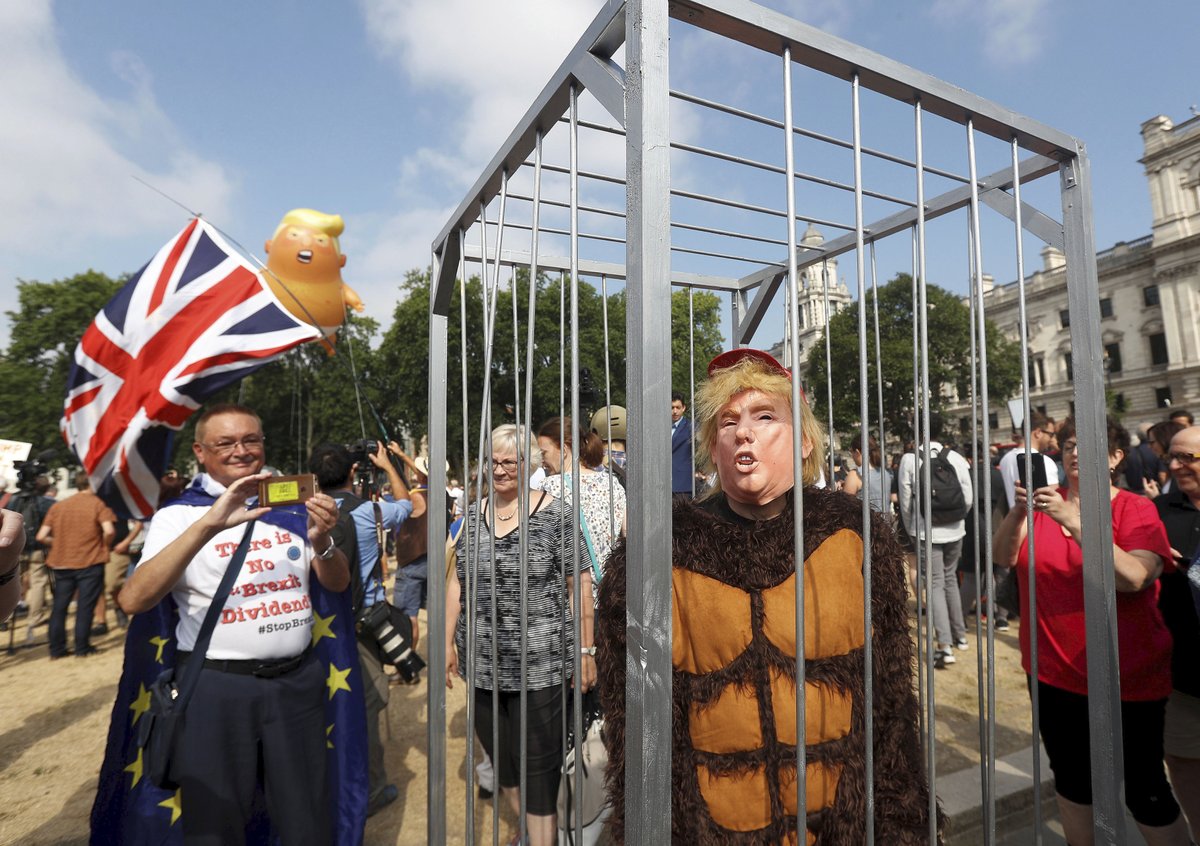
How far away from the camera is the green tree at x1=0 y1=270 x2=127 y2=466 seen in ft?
99.1

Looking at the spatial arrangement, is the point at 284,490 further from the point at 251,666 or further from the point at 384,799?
the point at 384,799

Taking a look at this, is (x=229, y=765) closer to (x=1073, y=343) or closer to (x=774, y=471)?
(x=774, y=471)

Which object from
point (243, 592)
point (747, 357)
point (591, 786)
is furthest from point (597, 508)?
point (747, 357)

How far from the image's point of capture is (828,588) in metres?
1.48

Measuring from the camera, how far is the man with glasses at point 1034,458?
90.9 inches

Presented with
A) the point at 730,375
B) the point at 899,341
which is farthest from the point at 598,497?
the point at 899,341

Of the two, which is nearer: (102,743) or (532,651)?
(532,651)

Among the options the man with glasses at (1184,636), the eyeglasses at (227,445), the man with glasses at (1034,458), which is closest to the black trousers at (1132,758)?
the man with glasses at (1184,636)

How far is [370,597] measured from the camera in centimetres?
395

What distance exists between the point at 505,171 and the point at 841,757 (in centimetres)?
161

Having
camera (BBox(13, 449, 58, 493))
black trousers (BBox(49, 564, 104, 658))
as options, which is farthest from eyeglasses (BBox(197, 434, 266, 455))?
black trousers (BBox(49, 564, 104, 658))

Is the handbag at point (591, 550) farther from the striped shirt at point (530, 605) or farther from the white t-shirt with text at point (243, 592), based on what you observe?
the white t-shirt with text at point (243, 592)

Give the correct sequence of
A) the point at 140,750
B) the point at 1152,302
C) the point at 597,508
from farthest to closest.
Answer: the point at 1152,302 < the point at 597,508 < the point at 140,750

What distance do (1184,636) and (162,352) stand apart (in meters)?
5.14
